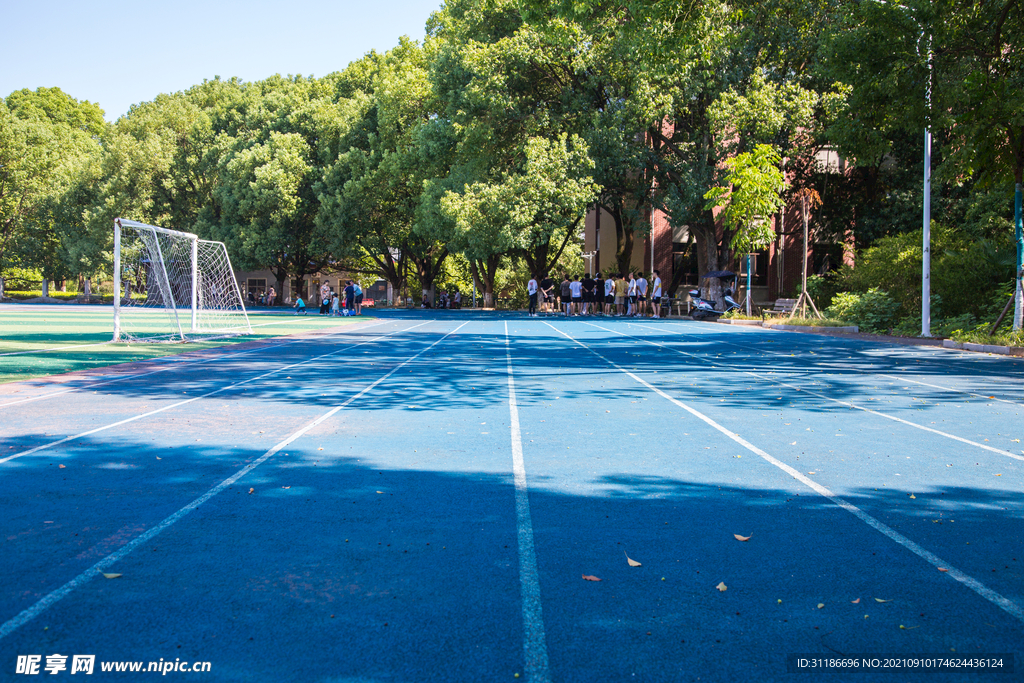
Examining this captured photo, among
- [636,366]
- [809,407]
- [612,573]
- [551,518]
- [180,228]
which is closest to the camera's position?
[612,573]

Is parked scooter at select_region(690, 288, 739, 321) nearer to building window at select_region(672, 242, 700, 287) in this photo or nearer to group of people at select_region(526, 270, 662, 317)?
group of people at select_region(526, 270, 662, 317)

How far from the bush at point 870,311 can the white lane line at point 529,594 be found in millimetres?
19315

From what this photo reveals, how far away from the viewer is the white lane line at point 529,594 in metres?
2.97

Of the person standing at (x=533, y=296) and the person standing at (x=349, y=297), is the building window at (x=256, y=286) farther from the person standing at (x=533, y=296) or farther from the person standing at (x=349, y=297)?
the person standing at (x=533, y=296)

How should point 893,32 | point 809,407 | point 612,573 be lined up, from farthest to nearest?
point 893,32
point 809,407
point 612,573

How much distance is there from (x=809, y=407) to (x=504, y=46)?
1123 inches

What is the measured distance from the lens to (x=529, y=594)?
3.62m

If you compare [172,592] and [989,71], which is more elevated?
[989,71]

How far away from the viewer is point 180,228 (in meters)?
57.4

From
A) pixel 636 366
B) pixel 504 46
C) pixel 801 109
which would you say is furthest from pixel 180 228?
pixel 636 366

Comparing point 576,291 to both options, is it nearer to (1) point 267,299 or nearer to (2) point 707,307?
(2) point 707,307

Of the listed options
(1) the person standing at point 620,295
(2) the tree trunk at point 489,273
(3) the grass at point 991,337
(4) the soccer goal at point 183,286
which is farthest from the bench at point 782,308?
(2) the tree trunk at point 489,273

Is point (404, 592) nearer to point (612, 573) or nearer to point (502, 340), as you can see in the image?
point (612, 573)

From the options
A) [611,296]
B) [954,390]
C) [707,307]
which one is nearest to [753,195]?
[707,307]
